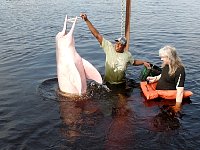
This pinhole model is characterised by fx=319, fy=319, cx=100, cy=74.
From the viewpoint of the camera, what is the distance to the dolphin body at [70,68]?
943cm

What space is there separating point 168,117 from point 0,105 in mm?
4918

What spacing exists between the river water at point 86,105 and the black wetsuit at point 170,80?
0.55 meters

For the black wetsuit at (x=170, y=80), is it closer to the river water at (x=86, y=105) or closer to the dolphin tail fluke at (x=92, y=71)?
the river water at (x=86, y=105)

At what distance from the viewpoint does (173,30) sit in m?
21.2

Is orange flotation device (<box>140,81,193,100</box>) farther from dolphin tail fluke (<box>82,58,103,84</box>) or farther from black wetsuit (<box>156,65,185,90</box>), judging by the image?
dolphin tail fluke (<box>82,58,103,84</box>)

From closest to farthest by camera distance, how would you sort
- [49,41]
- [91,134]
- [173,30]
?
[91,134] → [49,41] → [173,30]

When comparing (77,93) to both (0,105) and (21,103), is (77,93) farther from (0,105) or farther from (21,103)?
(0,105)

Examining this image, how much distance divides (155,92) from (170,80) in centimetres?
68

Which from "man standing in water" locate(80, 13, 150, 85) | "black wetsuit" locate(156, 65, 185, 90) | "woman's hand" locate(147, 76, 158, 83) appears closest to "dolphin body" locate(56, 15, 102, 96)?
"man standing in water" locate(80, 13, 150, 85)

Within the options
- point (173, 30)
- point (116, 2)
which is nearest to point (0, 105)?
point (173, 30)

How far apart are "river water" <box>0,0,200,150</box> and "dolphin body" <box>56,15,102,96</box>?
433mm

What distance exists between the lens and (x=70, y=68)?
31.6 ft

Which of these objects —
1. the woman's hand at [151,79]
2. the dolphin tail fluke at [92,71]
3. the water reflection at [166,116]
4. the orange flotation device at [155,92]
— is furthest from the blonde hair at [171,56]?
the dolphin tail fluke at [92,71]

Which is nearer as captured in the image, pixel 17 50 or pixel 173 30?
pixel 17 50
